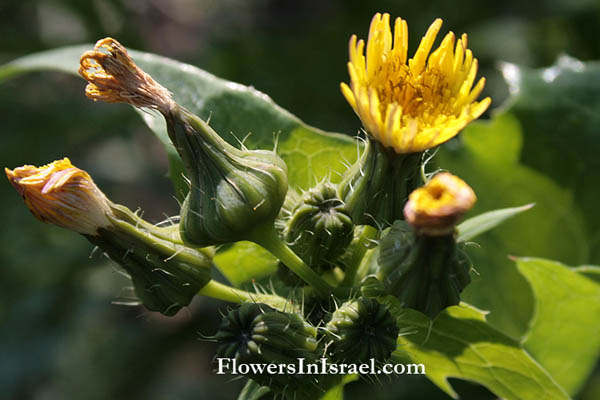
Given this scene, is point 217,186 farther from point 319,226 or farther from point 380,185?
point 380,185

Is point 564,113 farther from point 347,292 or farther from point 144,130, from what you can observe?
point 144,130

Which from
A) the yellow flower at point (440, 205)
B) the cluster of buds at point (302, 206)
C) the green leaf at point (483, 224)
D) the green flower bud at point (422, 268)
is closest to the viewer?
the yellow flower at point (440, 205)

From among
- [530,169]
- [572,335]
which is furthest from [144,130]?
[572,335]

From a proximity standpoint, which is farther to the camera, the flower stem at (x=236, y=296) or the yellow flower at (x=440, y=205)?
the flower stem at (x=236, y=296)

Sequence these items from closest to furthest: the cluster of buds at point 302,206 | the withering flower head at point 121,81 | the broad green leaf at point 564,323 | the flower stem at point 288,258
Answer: the cluster of buds at point 302,206
the withering flower head at point 121,81
the flower stem at point 288,258
the broad green leaf at point 564,323

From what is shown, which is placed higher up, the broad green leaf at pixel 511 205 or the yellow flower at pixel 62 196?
the yellow flower at pixel 62 196

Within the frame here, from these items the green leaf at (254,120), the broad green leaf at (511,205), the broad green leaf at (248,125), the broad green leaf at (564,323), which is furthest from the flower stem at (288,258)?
the broad green leaf at (511,205)

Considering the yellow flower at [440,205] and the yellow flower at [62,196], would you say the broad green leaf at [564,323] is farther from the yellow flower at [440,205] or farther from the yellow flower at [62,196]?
the yellow flower at [62,196]

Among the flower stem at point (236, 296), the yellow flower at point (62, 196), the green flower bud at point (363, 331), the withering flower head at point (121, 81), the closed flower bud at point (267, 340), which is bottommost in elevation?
the flower stem at point (236, 296)
